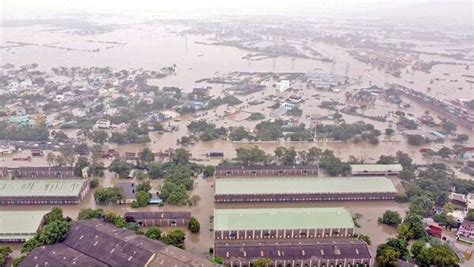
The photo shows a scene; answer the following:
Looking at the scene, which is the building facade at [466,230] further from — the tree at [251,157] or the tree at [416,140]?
the tree at [416,140]

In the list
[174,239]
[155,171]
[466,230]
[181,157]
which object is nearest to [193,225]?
[174,239]

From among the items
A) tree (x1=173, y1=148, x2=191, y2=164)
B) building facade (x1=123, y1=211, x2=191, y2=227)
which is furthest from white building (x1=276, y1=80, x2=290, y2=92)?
building facade (x1=123, y1=211, x2=191, y2=227)

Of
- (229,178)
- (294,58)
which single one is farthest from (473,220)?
(294,58)

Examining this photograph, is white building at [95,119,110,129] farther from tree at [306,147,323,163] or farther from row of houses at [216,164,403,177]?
tree at [306,147,323,163]

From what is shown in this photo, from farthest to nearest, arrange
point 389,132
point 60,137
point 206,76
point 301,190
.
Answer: point 206,76 → point 389,132 → point 60,137 → point 301,190

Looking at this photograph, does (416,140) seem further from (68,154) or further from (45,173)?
(45,173)

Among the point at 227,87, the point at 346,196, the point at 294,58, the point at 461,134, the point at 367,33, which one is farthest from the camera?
the point at 367,33

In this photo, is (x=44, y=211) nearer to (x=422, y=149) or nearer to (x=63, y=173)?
(x=63, y=173)
